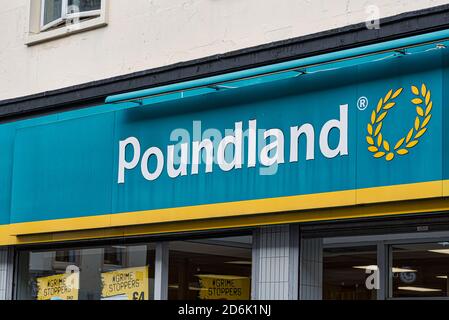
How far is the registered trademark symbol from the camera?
9203mm

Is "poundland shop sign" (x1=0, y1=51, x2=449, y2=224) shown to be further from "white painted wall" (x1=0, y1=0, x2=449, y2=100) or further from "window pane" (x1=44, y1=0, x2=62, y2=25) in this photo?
"window pane" (x1=44, y1=0, x2=62, y2=25)

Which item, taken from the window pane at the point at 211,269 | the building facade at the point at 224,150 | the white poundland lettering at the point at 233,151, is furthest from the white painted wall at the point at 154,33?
the window pane at the point at 211,269

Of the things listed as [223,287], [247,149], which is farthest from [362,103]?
[223,287]

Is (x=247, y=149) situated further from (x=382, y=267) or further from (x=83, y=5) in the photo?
(x=83, y=5)

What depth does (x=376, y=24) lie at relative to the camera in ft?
30.7

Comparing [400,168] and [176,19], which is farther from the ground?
[176,19]

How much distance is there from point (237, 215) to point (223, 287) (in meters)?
0.97

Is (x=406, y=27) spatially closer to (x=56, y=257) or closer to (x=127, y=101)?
(x=127, y=101)

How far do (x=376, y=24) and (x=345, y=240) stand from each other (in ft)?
6.50

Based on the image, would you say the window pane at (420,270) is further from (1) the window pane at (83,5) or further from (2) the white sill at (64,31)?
(1) the window pane at (83,5)

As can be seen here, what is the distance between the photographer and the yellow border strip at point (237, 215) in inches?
348

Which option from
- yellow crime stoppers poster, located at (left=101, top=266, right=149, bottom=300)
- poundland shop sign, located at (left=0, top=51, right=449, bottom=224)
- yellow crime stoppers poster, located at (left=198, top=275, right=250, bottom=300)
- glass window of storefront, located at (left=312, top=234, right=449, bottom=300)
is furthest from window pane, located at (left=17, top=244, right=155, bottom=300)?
glass window of storefront, located at (left=312, top=234, right=449, bottom=300)
